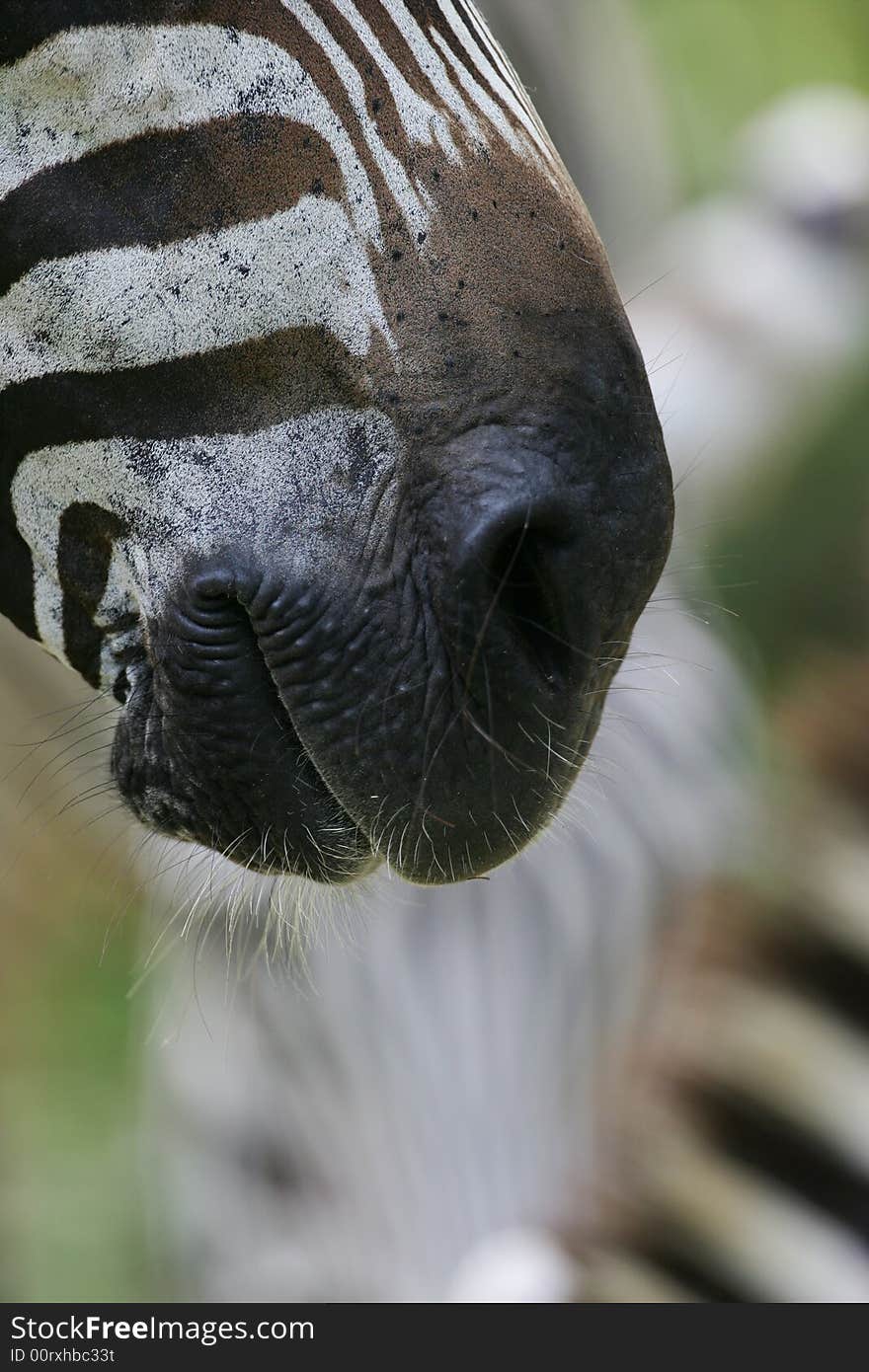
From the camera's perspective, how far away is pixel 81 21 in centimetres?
161

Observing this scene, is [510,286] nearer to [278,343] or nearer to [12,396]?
[278,343]

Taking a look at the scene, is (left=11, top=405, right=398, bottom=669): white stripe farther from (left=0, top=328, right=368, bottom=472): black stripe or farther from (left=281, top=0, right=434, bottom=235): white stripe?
(left=281, top=0, right=434, bottom=235): white stripe

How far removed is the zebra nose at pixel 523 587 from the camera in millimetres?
1564

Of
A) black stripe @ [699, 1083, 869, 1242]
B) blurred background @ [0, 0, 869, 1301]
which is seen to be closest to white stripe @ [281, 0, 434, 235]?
black stripe @ [699, 1083, 869, 1242]

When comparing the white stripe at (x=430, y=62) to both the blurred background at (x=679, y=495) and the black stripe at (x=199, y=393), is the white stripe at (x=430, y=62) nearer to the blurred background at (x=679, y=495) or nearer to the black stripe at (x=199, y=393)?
the black stripe at (x=199, y=393)

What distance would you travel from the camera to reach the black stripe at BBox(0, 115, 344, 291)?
1.62m

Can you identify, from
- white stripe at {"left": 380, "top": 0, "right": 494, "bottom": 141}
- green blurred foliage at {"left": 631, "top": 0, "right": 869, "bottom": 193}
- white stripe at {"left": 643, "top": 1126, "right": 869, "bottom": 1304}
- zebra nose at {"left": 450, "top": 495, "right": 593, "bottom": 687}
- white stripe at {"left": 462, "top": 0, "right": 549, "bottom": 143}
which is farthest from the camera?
green blurred foliage at {"left": 631, "top": 0, "right": 869, "bottom": 193}

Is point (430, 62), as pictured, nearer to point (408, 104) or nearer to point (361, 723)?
point (408, 104)

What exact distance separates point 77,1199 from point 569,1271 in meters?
4.49

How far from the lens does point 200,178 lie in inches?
63.9

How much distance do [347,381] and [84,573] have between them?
0.47 m

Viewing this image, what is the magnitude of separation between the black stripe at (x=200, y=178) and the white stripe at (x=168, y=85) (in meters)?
0.02

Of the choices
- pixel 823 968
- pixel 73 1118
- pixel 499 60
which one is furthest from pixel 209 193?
pixel 73 1118

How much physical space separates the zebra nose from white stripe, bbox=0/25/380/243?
1.25ft
